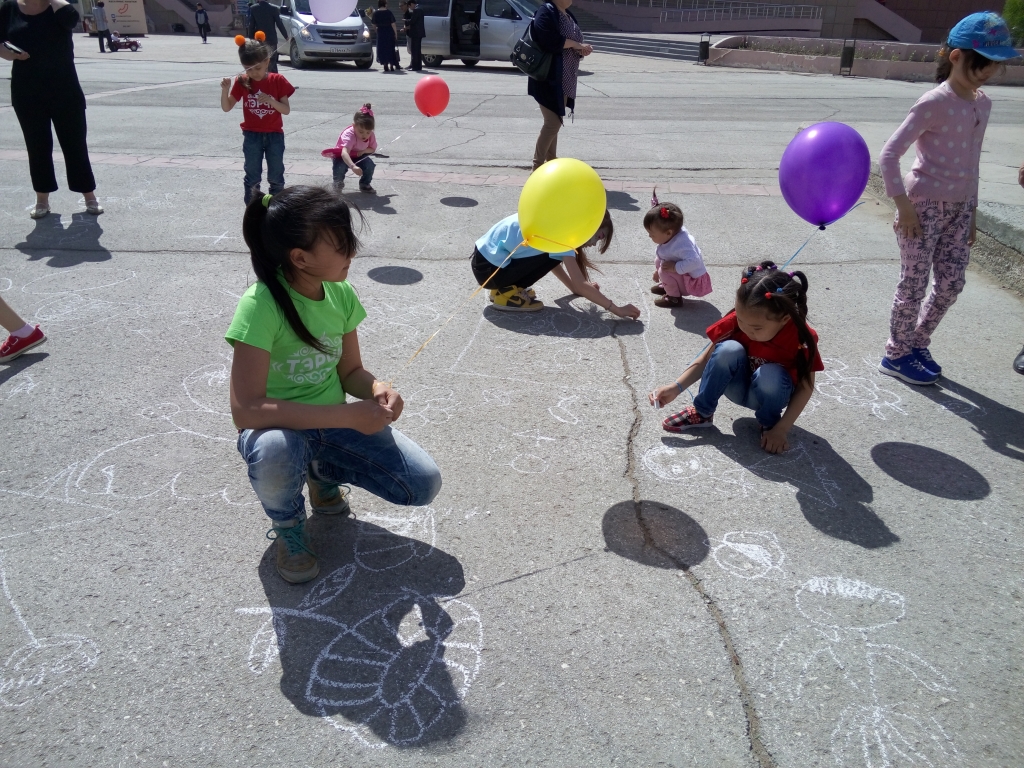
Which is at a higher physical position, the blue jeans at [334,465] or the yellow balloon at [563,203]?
the yellow balloon at [563,203]

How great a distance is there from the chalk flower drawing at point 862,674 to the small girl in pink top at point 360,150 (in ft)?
18.5

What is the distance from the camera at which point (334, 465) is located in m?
2.53

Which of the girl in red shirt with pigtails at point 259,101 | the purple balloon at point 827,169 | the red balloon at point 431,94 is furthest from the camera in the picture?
the red balloon at point 431,94

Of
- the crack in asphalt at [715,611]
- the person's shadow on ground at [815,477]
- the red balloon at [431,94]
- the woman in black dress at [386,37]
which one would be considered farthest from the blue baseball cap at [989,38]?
the woman in black dress at [386,37]

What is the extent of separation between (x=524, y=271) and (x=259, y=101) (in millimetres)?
2879

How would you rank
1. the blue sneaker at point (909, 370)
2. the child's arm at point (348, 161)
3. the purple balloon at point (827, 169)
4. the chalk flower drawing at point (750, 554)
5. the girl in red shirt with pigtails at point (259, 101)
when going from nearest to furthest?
1. the chalk flower drawing at point (750, 554)
2. the purple balloon at point (827, 169)
3. the blue sneaker at point (909, 370)
4. the girl in red shirt with pigtails at point (259, 101)
5. the child's arm at point (348, 161)

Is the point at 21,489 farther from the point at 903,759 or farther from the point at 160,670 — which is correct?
the point at 903,759

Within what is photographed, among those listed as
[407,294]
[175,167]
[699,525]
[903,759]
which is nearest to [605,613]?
[699,525]

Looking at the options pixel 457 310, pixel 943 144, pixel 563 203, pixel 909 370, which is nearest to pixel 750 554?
pixel 563 203

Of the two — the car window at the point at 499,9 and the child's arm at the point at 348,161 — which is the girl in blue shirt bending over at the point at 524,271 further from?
the car window at the point at 499,9

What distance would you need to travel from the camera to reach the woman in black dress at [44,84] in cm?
534

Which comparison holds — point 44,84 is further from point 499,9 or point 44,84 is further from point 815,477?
point 499,9

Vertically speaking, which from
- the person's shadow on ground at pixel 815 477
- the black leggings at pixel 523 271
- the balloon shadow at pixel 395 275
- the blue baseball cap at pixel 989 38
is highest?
the blue baseball cap at pixel 989 38

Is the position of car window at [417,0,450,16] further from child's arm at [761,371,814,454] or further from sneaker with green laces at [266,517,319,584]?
sneaker with green laces at [266,517,319,584]
